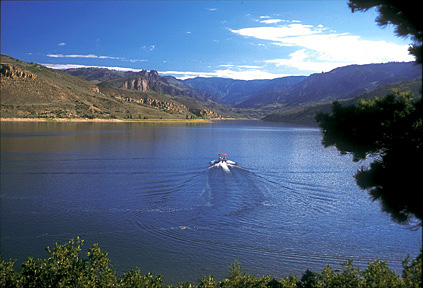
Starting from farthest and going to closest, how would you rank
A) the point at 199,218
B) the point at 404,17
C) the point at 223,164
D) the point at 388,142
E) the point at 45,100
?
the point at 45,100
the point at 223,164
the point at 199,218
the point at 388,142
the point at 404,17

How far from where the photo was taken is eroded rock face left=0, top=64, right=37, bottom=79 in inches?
5901

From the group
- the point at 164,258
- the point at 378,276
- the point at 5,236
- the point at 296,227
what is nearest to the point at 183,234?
the point at 164,258

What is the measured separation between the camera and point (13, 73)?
15150cm

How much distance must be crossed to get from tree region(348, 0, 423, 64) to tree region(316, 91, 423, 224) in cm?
113

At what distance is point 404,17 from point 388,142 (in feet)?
7.96

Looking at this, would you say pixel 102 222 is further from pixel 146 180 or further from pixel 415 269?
pixel 415 269

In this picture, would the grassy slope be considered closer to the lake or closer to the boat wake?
the lake

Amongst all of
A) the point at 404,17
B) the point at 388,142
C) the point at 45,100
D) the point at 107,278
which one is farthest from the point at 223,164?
the point at 45,100

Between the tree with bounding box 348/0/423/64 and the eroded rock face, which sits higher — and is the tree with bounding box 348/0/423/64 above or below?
below

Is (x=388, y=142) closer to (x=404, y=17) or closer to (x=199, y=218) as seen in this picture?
(x=404, y=17)

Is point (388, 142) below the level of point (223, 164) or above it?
above

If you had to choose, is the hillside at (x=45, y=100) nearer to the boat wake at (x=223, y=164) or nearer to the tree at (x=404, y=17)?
the boat wake at (x=223, y=164)

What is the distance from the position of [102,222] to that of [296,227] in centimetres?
1142

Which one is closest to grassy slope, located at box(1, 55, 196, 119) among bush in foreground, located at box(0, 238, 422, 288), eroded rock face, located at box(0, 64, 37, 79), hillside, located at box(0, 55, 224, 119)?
hillside, located at box(0, 55, 224, 119)
